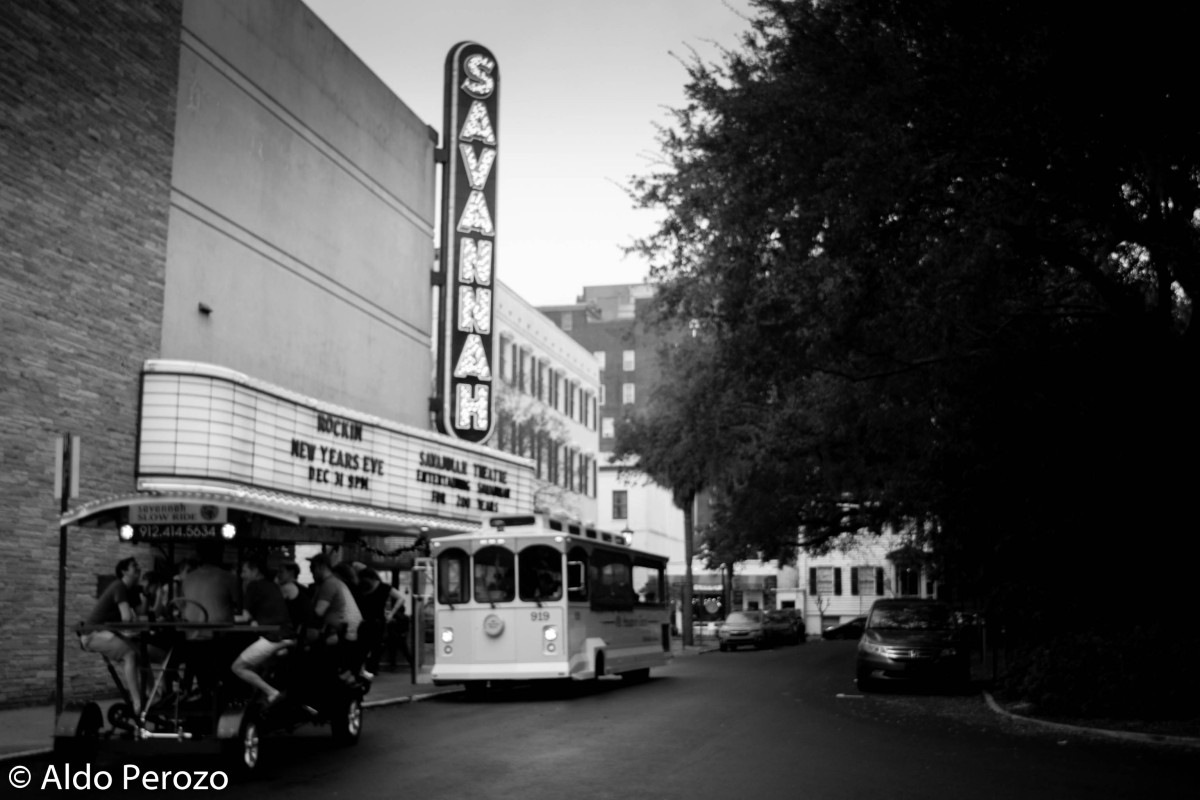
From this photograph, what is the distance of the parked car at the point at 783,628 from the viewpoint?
5625 centimetres

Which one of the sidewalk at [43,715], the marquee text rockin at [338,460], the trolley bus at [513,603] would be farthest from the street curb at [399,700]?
the marquee text rockin at [338,460]

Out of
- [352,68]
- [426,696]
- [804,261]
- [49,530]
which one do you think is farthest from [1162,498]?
[352,68]

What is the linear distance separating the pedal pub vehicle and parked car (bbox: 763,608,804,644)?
2621 centimetres

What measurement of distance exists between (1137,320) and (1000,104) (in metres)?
4.85

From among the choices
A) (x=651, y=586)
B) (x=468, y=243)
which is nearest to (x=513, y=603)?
(x=651, y=586)

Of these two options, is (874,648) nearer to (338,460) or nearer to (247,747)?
(338,460)

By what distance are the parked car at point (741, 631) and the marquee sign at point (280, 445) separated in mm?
25642

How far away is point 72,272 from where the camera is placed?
19.7 metres

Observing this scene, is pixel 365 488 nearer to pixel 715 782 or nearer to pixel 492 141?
pixel 492 141

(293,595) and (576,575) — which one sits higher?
(576,575)

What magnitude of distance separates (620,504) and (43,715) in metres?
72.2

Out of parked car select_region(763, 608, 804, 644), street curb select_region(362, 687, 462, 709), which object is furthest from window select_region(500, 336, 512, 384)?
street curb select_region(362, 687, 462, 709)

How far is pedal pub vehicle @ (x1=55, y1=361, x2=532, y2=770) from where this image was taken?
41.9 feet

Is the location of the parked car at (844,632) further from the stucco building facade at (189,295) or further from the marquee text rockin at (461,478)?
the stucco building facade at (189,295)
